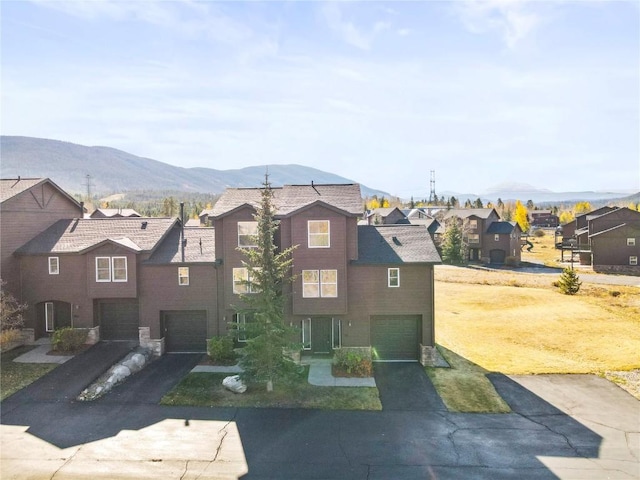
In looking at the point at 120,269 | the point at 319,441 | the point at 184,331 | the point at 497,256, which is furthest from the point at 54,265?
the point at 497,256

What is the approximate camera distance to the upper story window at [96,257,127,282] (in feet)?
85.7

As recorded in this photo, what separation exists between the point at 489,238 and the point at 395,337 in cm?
5270

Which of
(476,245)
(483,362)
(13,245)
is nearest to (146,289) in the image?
(13,245)

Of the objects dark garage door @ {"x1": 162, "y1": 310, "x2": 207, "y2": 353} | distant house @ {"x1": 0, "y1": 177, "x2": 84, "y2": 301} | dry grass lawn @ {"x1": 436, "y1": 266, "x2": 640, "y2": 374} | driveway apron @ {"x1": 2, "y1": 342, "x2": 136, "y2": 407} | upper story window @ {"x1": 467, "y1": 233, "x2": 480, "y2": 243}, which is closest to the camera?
driveway apron @ {"x1": 2, "y1": 342, "x2": 136, "y2": 407}

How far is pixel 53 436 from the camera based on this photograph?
→ 16.5 meters

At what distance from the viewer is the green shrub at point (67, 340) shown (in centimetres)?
2531

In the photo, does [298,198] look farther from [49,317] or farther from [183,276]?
[49,317]

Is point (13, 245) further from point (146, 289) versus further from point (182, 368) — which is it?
point (182, 368)

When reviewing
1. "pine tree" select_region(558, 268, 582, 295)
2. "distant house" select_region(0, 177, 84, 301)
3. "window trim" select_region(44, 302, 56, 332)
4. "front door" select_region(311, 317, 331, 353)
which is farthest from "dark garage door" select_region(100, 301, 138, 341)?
"pine tree" select_region(558, 268, 582, 295)

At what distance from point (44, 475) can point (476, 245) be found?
69231mm

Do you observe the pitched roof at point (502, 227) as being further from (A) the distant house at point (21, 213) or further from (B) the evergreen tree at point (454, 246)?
(A) the distant house at point (21, 213)

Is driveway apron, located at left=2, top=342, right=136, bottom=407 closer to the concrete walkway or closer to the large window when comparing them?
the concrete walkway

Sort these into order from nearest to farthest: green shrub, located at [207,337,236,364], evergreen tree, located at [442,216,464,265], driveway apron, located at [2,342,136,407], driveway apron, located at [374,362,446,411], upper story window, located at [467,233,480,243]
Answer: driveway apron, located at [374,362,446,411] → driveway apron, located at [2,342,136,407] → green shrub, located at [207,337,236,364] → evergreen tree, located at [442,216,464,265] → upper story window, located at [467,233,480,243]

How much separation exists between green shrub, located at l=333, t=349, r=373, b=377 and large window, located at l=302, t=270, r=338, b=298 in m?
3.48
